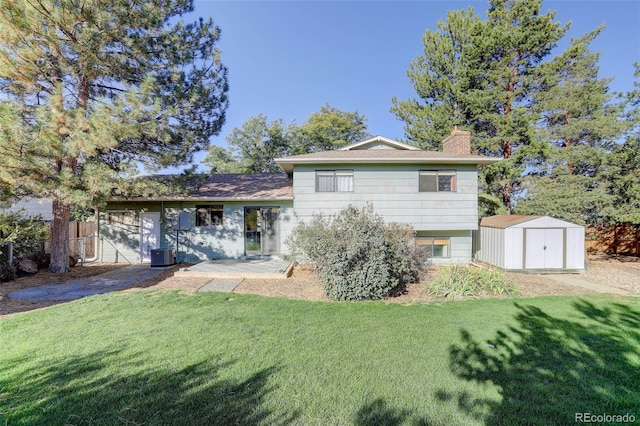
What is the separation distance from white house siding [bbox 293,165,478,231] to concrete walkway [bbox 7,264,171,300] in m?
5.83

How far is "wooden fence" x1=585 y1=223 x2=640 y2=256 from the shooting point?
561 inches

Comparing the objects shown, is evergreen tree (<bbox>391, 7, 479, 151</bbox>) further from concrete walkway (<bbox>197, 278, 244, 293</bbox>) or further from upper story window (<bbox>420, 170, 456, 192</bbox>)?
concrete walkway (<bbox>197, 278, 244, 293</bbox>)

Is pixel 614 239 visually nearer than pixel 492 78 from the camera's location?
Yes

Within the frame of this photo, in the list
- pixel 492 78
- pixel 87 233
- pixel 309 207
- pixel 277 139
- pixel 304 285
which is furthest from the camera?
pixel 277 139

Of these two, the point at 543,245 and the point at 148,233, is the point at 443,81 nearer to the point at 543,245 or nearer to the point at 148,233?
the point at 543,245

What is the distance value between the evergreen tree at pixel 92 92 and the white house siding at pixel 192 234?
2445mm

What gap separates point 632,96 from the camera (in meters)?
11.2

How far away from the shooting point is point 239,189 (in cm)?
1251

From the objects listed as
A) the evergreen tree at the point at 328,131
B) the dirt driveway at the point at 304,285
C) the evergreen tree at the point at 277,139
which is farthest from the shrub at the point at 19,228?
the evergreen tree at the point at 328,131

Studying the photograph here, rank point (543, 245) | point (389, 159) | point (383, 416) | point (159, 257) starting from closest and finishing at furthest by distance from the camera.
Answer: point (383, 416) < point (543, 245) < point (159, 257) < point (389, 159)

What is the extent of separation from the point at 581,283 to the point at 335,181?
853 cm

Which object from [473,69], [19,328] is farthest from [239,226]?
[473,69]

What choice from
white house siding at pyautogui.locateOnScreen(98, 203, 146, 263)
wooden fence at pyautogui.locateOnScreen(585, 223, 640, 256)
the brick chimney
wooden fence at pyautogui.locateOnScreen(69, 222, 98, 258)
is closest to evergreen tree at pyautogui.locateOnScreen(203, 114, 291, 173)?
wooden fence at pyautogui.locateOnScreen(69, 222, 98, 258)

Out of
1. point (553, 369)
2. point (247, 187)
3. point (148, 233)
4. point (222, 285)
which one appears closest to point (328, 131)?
point (247, 187)
